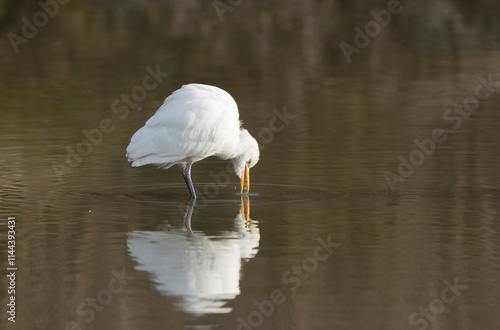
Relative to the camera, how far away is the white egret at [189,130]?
40.4ft

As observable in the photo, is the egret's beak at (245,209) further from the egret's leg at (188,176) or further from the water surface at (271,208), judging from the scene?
the egret's leg at (188,176)

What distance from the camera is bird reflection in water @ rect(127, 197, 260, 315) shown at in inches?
321

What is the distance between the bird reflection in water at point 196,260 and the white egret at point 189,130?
1.32 metres

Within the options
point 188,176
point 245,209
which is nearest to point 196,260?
point 245,209

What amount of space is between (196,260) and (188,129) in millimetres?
3378

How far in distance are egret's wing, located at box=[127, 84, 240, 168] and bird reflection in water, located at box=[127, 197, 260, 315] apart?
52.1 inches

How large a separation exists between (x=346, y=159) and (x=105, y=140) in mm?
4039

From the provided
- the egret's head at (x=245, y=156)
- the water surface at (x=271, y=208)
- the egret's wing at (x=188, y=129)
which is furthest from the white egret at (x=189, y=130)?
the water surface at (x=271, y=208)

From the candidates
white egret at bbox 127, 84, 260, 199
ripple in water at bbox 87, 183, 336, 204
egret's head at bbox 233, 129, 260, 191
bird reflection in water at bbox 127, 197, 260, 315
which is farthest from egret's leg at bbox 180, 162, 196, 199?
bird reflection in water at bbox 127, 197, 260, 315

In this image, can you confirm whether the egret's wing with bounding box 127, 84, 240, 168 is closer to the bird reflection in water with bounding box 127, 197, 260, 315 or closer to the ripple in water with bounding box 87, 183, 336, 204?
the ripple in water with bounding box 87, 183, 336, 204

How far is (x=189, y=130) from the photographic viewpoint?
40.5 feet

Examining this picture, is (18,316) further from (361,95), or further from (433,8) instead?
(433,8)

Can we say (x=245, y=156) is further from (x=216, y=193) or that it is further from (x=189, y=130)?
(x=189, y=130)

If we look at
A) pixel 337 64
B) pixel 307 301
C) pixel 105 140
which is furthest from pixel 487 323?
pixel 337 64
